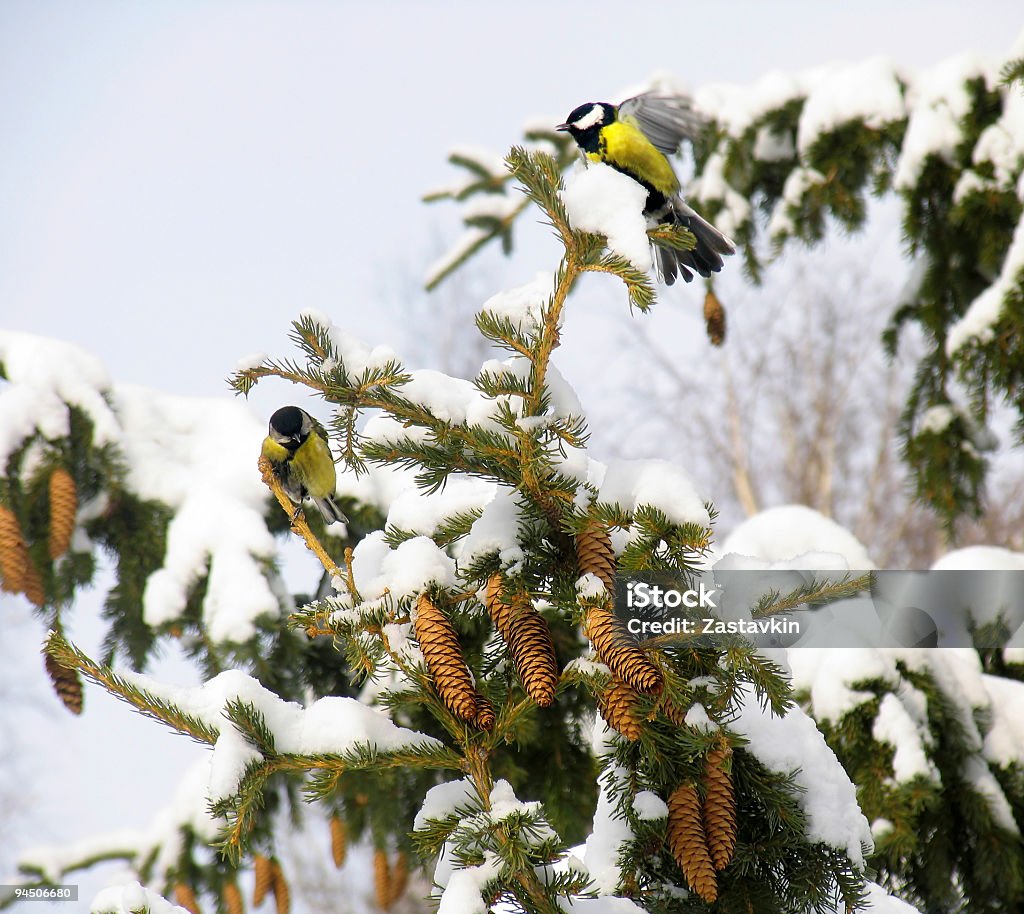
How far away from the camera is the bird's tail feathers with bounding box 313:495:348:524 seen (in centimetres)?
283

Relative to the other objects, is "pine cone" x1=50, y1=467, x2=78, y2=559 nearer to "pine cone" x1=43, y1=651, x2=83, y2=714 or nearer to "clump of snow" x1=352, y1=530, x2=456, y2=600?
"pine cone" x1=43, y1=651, x2=83, y2=714

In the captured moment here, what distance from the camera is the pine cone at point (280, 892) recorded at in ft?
9.51

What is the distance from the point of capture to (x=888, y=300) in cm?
1399

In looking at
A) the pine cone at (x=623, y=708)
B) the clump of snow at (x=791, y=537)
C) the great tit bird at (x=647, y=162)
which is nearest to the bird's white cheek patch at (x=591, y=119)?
the great tit bird at (x=647, y=162)

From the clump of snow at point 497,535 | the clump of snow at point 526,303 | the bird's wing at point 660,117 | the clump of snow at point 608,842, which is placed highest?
the bird's wing at point 660,117

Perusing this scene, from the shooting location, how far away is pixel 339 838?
9.27ft

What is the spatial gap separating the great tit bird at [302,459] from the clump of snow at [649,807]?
168 centimetres

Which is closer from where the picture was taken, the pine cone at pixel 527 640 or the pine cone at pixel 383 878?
the pine cone at pixel 527 640

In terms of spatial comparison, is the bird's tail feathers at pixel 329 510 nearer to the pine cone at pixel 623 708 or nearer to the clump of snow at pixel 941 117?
the pine cone at pixel 623 708

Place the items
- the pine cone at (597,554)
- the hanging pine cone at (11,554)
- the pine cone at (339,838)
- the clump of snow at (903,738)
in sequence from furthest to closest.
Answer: the pine cone at (339,838) < the hanging pine cone at (11,554) < the clump of snow at (903,738) < the pine cone at (597,554)

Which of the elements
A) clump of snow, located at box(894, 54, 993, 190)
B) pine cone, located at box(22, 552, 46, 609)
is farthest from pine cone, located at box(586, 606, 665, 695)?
clump of snow, located at box(894, 54, 993, 190)

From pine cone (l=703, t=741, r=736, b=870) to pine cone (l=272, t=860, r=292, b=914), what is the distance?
86.3 inches

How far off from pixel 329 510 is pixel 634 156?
133cm

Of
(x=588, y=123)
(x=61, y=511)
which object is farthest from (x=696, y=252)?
(x=61, y=511)
